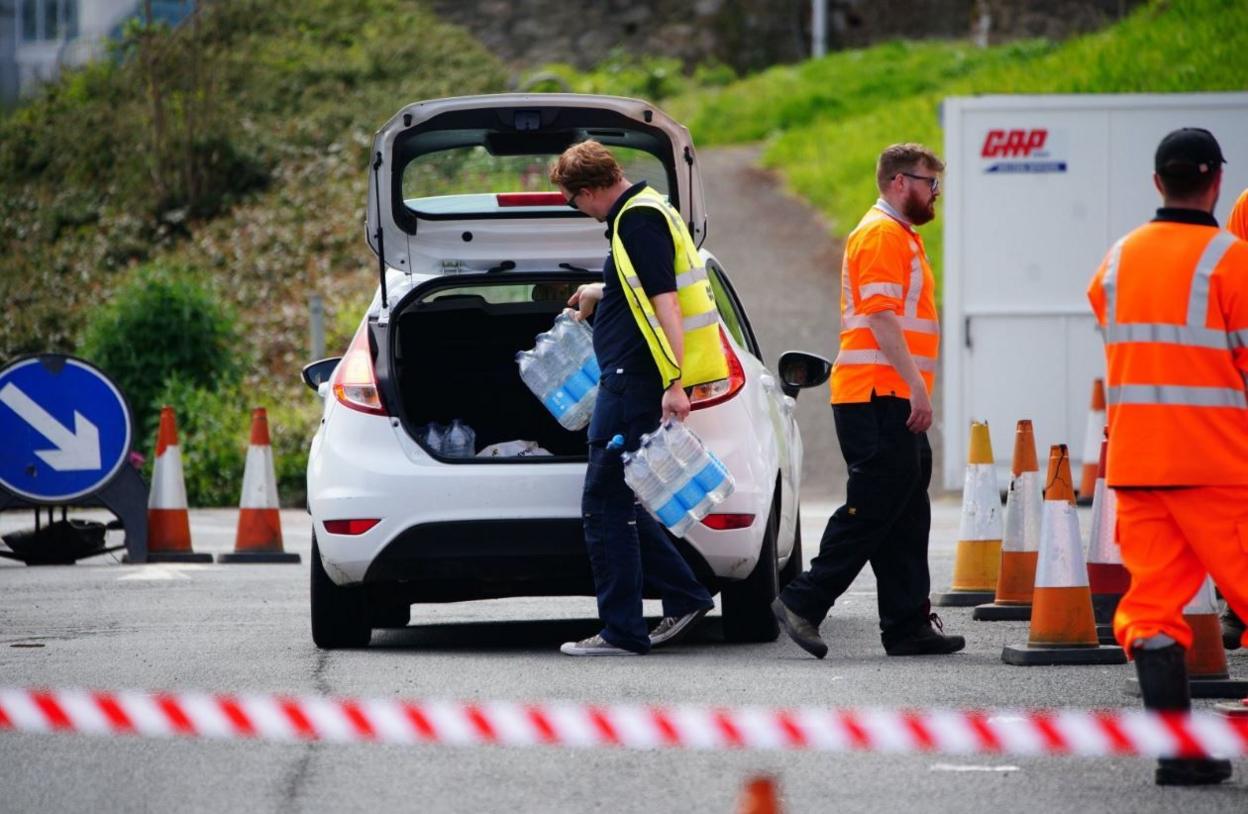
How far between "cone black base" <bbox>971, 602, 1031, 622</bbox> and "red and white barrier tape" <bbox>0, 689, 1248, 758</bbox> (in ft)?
8.25

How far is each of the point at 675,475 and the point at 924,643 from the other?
1.12 metres

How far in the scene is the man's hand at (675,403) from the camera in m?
7.96

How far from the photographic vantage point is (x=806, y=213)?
88.6 ft

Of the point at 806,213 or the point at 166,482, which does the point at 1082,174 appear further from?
the point at 806,213

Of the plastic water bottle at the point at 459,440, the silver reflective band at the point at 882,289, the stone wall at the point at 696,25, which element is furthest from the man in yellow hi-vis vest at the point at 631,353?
the stone wall at the point at 696,25

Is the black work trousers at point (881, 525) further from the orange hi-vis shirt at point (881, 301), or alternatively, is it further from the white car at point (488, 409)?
the white car at point (488, 409)

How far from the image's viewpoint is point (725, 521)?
27.0 ft

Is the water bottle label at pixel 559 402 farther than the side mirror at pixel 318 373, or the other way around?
the side mirror at pixel 318 373

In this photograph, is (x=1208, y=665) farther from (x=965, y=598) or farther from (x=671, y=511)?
(x=965, y=598)

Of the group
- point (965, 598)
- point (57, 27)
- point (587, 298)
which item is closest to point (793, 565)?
point (965, 598)

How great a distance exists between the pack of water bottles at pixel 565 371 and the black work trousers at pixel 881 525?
0.95 meters

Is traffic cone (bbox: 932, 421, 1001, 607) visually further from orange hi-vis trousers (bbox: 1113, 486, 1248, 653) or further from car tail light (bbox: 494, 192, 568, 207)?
orange hi-vis trousers (bbox: 1113, 486, 1248, 653)

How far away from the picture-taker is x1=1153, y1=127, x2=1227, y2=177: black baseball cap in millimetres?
6012

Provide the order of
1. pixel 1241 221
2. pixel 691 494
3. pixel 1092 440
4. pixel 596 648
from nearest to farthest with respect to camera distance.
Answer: pixel 691 494, pixel 596 648, pixel 1241 221, pixel 1092 440
